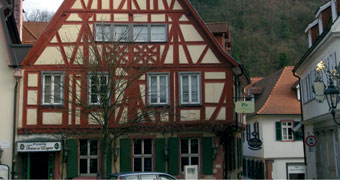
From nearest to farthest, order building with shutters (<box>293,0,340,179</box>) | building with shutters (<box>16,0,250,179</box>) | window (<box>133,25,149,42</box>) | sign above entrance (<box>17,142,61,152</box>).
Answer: sign above entrance (<box>17,142,61,152</box>)
building with shutters (<box>293,0,340,179</box>)
building with shutters (<box>16,0,250,179</box>)
window (<box>133,25,149,42</box>)

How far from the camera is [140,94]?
2184 cm

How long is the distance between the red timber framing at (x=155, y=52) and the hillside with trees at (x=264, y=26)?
5121cm

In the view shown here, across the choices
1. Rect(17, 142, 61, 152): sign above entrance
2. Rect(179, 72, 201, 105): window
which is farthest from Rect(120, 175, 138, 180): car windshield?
Rect(179, 72, 201, 105): window

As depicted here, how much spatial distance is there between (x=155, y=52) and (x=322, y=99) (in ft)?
25.6

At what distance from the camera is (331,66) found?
21.5m

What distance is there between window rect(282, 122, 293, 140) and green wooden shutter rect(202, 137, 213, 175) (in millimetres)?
17801

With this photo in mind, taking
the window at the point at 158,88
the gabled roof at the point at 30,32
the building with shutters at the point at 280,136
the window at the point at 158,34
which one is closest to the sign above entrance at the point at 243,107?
the window at the point at 158,88

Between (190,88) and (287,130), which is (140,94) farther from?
(287,130)

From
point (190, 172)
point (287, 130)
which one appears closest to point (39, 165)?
point (190, 172)

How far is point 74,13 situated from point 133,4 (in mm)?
2761

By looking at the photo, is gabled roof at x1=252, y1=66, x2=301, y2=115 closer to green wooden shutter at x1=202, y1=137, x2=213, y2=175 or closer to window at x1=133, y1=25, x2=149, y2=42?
green wooden shutter at x1=202, y1=137, x2=213, y2=175

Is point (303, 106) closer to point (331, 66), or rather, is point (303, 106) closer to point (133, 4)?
point (331, 66)

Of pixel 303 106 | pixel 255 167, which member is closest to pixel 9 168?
pixel 303 106

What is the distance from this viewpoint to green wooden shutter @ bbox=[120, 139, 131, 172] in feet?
71.4
